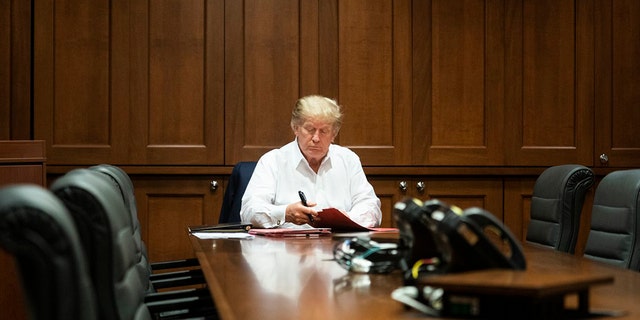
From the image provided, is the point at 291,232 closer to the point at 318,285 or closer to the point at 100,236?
the point at 318,285

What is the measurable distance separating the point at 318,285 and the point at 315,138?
2.08 meters

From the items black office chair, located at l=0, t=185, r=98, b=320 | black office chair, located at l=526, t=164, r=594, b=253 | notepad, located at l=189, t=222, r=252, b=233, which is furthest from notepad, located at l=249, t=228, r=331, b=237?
black office chair, located at l=0, t=185, r=98, b=320

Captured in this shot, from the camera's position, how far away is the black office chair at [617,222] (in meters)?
2.71

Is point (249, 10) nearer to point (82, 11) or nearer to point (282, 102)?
point (282, 102)

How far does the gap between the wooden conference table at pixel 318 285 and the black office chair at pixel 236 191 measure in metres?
1.39

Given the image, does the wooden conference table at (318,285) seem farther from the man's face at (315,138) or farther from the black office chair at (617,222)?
the man's face at (315,138)

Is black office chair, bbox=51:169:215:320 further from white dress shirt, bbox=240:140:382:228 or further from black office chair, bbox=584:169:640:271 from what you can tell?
white dress shirt, bbox=240:140:382:228

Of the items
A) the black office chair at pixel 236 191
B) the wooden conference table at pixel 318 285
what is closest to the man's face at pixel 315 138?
the black office chair at pixel 236 191

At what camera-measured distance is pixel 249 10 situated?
15.8 feet

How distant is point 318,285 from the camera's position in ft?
5.94

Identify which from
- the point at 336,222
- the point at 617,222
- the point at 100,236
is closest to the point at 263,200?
the point at 336,222

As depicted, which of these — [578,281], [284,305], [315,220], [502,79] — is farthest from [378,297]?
[502,79]

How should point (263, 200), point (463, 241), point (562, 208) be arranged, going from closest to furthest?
point (463, 241) < point (562, 208) < point (263, 200)

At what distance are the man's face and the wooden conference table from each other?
49.9 inches
